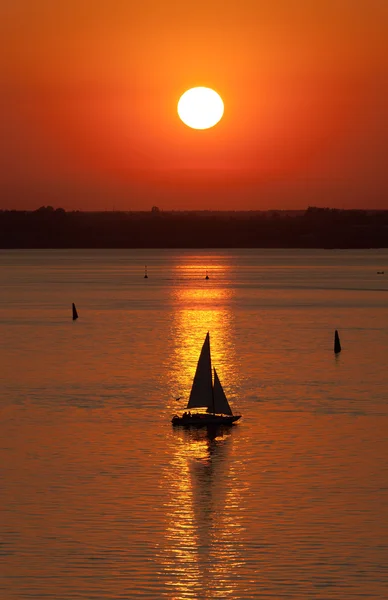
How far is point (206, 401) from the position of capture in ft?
194

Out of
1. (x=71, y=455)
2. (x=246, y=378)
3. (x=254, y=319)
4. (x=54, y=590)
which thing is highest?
(x=254, y=319)

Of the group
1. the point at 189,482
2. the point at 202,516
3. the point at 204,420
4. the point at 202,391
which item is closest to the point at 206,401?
the point at 202,391

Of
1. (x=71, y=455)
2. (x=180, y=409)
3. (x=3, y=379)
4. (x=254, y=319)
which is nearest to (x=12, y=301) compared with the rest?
(x=254, y=319)

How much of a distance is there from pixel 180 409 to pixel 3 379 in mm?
19209

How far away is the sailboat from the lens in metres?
57.7

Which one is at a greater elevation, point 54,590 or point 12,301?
point 12,301

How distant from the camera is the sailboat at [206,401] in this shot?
57719 mm

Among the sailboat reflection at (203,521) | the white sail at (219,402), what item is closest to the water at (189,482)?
the sailboat reflection at (203,521)

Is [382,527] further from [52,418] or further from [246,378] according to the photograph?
[246,378]

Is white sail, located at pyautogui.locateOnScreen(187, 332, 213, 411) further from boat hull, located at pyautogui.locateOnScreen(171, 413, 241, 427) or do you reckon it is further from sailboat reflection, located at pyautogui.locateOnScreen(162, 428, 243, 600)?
sailboat reflection, located at pyautogui.locateOnScreen(162, 428, 243, 600)

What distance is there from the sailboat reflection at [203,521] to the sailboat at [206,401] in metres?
2.26

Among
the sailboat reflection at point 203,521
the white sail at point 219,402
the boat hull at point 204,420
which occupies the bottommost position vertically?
the sailboat reflection at point 203,521

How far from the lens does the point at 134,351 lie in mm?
103375

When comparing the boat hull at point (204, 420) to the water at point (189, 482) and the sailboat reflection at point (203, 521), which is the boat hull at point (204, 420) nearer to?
the water at point (189, 482)
